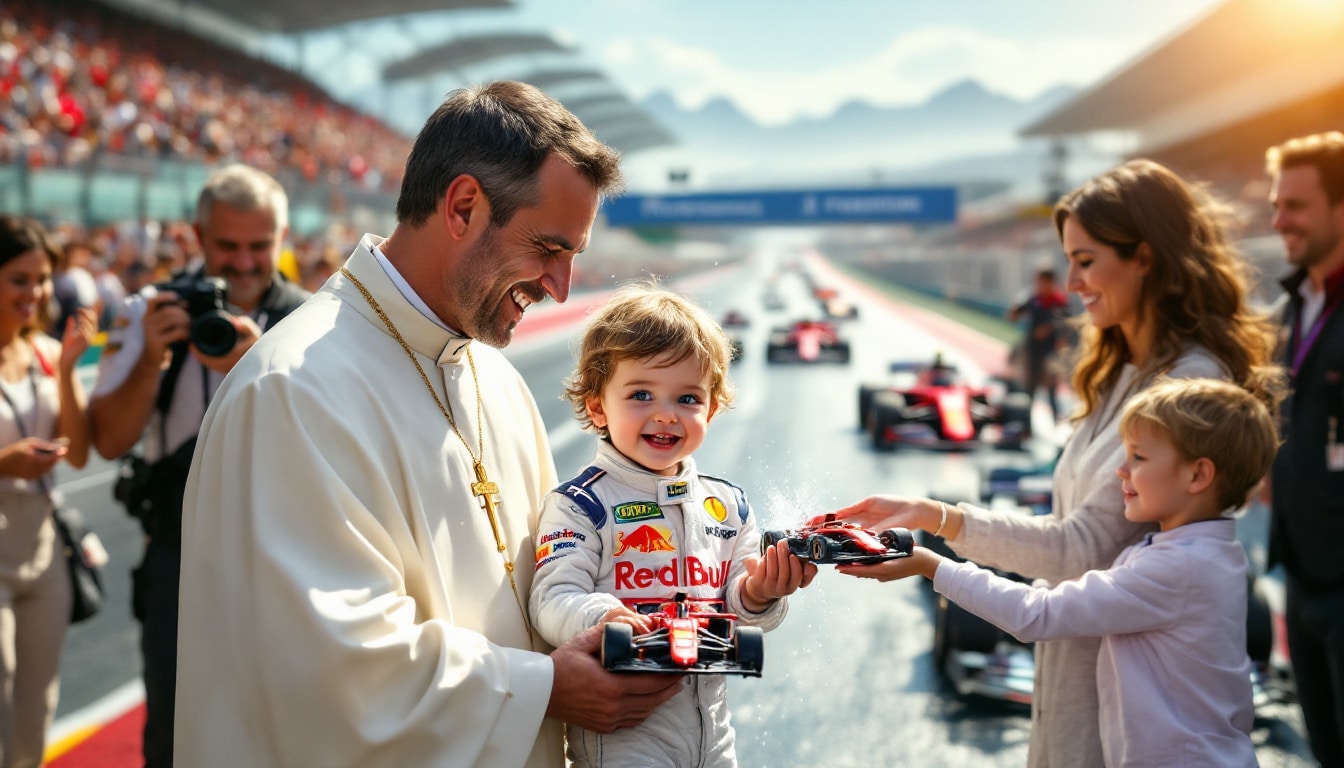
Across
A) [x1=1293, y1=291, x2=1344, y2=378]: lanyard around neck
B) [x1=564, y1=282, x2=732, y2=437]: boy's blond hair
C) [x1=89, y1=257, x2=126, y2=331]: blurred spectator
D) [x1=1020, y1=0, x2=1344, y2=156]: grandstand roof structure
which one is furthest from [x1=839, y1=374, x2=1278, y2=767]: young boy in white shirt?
[x1=1020, y1=0, x2=1344, y2=156]: grandstand roof structure

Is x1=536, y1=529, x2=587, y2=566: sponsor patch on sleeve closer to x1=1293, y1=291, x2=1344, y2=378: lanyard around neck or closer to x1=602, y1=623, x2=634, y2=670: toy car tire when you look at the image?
x1=602, y1=623, x2=634, y2=670: toy car tire

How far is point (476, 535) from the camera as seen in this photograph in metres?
2.19

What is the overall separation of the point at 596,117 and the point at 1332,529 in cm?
3941

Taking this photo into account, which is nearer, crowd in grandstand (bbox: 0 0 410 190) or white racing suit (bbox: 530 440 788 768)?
white racing suit (bbox: 530 440 788 768)

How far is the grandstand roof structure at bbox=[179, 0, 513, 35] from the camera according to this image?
118 ft

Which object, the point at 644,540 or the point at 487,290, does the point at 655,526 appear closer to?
the point at 644,540

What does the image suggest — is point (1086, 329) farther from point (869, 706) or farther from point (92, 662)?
point (92, 662)

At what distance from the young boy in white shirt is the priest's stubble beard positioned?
0.93m

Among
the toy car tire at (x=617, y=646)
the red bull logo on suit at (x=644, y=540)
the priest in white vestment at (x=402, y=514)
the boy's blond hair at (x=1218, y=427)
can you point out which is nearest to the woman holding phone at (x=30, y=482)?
the priest in white vestment at (x=402, y=514)

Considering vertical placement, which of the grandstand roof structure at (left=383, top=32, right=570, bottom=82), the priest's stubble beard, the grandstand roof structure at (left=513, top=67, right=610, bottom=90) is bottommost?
the priest's stubble beard

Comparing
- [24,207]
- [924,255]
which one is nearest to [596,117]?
[924,255]

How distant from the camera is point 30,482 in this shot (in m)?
3.58

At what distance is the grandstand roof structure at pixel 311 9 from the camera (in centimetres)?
3606

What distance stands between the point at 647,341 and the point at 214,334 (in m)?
1.49
